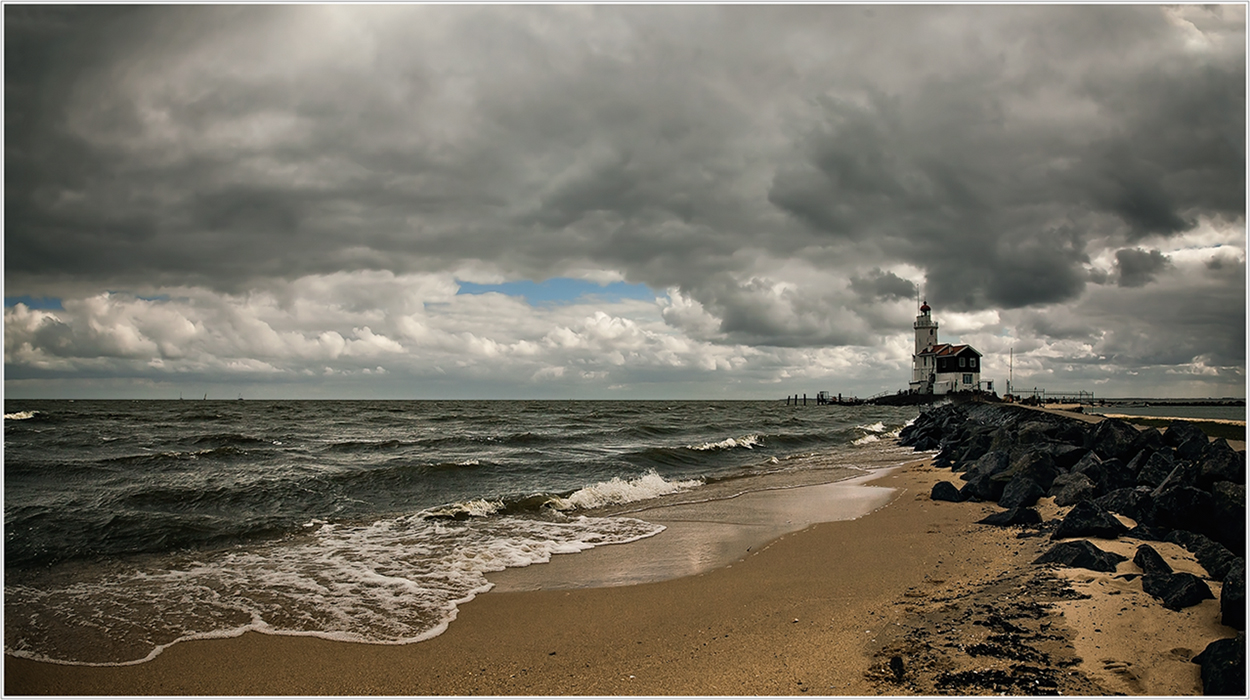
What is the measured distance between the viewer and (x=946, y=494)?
11.8 m

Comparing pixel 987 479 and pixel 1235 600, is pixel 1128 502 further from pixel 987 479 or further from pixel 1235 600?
pixel 1235 600

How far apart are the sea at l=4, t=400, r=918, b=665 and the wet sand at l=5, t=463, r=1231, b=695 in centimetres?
42

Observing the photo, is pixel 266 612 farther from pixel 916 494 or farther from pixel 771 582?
pixel 916 494

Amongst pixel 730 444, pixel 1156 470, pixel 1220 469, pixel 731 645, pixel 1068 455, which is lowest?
pixel 730 444

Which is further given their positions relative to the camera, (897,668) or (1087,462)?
(1087,462)

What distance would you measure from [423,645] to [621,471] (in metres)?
13.4

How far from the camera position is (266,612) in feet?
21.3

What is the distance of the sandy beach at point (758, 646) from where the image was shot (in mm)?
4418

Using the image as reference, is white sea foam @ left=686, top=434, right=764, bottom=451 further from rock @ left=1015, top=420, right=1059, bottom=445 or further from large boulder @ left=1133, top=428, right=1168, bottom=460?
large boulder @ left=1133, top=428, right=1168, bottom=460

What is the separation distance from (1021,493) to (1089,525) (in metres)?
2.99

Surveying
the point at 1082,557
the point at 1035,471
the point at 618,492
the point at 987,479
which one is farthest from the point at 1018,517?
the point at 618,492

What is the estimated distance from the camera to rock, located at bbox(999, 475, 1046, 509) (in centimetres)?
1000

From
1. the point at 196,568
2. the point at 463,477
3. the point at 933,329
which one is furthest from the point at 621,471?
the point at 933,329

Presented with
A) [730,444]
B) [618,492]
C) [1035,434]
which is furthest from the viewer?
[730,444]
